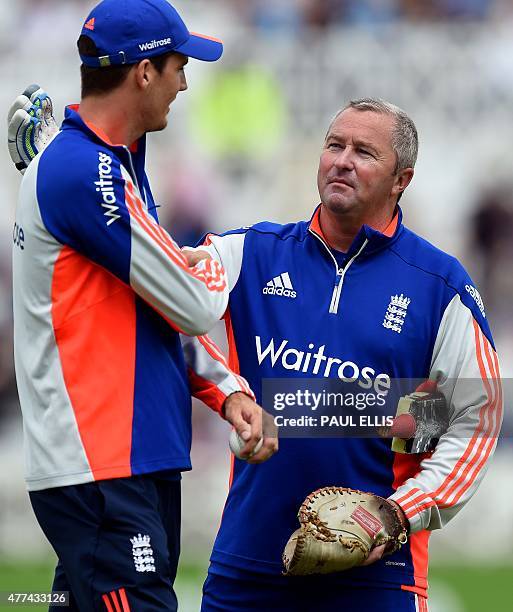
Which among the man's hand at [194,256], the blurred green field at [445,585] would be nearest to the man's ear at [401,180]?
the man's hand at [194,256]

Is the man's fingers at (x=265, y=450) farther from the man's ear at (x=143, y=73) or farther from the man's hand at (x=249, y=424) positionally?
the man's ear at (x=143, y=73)

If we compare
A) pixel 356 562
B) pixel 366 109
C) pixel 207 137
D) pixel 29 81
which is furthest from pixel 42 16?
pixel 356 562

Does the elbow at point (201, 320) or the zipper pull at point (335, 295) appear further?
the zipper pull at point (335, 295)

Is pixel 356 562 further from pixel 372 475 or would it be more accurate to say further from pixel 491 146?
pixel 491 146

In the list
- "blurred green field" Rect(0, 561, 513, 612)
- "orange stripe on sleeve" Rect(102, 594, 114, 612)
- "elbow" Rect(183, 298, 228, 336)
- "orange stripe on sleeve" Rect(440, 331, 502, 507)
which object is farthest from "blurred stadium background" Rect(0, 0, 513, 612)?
"orange stripe on sleeve" Rect(102, 594, 114, 612)

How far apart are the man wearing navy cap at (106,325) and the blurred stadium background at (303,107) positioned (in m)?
6.91

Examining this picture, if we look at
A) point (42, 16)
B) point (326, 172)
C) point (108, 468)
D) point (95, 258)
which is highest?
point (42, 16)

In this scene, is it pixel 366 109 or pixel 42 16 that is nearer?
pixel 366 109

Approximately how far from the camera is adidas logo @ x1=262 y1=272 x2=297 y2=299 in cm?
454

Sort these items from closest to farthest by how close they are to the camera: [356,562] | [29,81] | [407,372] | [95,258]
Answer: [95,258], [356,562], [407,372], [29,81]

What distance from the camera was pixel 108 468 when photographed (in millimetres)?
3598

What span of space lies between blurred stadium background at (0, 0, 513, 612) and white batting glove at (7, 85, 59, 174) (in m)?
6.59

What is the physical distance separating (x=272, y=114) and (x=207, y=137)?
556 mm

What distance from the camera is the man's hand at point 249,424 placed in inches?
150
